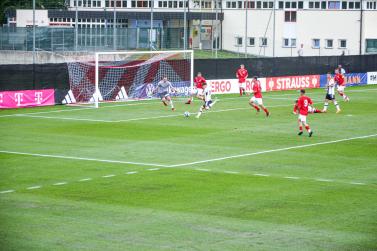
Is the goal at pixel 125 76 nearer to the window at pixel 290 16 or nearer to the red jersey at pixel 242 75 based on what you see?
the red jersey at pixel 242 75

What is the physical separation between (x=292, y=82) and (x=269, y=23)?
1682 centimetres

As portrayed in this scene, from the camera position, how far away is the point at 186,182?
24.8m

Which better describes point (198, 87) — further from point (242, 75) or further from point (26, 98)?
point (26, 98)

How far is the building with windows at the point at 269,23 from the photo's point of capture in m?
78.4

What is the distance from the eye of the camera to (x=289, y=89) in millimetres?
61969

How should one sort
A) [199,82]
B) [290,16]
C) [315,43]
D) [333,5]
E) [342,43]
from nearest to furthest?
[199,82]
[342,43]
[290,16]
[315,43]
[333,5]

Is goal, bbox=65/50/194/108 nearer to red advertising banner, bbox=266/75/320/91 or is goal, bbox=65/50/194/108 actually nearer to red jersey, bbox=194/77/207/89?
red jersey, bbox=194/77/207/89

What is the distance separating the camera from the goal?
4988cm

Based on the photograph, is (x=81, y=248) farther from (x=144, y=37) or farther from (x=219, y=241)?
(x=144, y=37)

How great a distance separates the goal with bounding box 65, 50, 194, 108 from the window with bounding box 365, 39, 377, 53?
25.5 metres

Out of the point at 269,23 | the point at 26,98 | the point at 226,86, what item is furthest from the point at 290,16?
the point at 26,98

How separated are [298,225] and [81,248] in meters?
5.04

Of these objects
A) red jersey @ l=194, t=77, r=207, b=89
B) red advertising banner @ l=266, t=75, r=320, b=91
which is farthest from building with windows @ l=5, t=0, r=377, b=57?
red jersey @ l=194, t=77, r=207, b=89

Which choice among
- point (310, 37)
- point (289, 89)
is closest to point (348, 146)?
point (289, 89)
